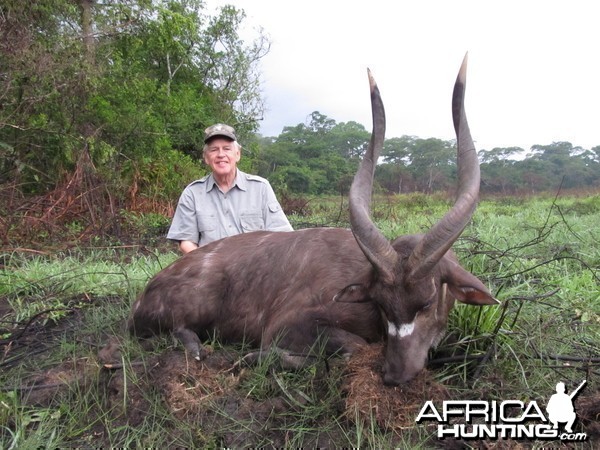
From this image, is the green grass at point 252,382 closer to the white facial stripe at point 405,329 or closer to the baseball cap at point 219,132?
the white facial stripe at point 405,329

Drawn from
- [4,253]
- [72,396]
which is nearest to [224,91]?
[4,253]

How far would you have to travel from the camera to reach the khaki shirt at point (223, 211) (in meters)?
4.90

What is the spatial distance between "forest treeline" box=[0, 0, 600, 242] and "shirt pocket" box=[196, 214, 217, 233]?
9.12 ft

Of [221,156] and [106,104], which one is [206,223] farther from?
[106,104]

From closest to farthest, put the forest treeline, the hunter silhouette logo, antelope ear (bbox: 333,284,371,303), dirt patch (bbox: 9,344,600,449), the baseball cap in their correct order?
the hunter silhouette logo
dirt patch (bbox: 9,344,600,449)
antelope ear (bbox: 333,284,371,303)
the baseball cap
the forest treeline

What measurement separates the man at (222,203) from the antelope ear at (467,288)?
8.80ft

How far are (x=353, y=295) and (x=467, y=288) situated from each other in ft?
2.07

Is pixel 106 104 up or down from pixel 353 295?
up

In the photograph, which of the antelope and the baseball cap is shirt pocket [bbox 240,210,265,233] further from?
the antelope

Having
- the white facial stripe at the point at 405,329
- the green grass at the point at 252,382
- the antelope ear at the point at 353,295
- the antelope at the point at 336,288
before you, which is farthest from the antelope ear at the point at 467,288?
the antelope ear at the point at 353,295

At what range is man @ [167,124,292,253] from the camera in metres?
4.86

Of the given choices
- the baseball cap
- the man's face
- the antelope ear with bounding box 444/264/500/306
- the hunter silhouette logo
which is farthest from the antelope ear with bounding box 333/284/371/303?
the baseball cap

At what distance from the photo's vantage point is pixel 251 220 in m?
4.99

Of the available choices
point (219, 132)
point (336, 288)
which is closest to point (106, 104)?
point (219, 132)
